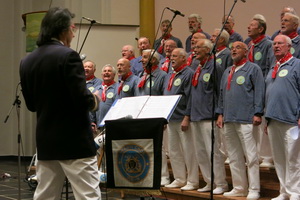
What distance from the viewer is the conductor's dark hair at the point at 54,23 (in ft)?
11.0

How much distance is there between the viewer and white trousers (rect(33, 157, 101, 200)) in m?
3.30

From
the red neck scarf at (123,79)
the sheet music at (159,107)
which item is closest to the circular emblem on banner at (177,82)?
the red neck scarf at (123,79)

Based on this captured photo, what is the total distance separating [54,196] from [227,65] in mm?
3910

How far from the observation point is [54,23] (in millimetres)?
3361

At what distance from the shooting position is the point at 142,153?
5.02 m

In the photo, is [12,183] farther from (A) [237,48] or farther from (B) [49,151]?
(B) [49,151]

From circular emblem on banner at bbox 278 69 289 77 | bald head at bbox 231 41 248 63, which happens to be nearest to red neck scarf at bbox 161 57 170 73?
bald head at bbox 231 41 248 63

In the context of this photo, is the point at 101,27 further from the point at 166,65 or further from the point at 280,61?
the point at 280,61

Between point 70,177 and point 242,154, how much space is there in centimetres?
313

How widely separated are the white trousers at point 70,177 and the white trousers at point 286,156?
2.70 meters

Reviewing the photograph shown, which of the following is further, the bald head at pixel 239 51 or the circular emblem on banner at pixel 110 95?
the circular emblem on banner at pixel 110 95

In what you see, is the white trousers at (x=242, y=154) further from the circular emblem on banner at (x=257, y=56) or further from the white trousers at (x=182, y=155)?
the circular emblem on banner at (x=257, y=56)

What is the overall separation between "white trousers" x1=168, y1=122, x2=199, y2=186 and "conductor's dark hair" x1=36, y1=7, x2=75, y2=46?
11.5 ft

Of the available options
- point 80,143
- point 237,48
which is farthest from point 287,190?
point 80,143
